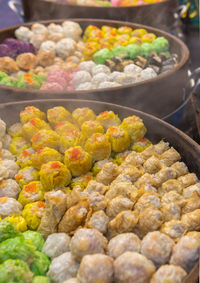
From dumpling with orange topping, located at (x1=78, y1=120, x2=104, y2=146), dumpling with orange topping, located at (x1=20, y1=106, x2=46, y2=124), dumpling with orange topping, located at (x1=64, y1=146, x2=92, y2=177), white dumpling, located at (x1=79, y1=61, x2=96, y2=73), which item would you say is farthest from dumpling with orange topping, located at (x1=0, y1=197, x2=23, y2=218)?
white dumpling, located at (x1=79, y1=61, x2=96, y2=73)

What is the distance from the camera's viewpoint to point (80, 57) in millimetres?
4324

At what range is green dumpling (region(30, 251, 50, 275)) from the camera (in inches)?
68.0

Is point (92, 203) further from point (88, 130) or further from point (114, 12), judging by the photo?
point (114, 12)

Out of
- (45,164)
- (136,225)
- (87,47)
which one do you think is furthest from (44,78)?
(136,225)

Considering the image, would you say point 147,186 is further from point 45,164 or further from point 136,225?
point 45,164

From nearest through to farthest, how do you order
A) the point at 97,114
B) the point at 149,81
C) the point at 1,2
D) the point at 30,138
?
the point at 30,138 < the point at 97,114 < the point at 149,81 < the point at 1,2

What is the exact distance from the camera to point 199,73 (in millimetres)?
4273

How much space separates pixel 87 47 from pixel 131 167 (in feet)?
7.97

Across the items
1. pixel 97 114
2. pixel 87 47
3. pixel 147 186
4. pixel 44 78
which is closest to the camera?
pixel 147 186

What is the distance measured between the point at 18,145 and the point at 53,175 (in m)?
0.58

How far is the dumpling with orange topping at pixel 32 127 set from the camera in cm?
258

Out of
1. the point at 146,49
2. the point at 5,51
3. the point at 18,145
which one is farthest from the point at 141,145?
the point at 5,51

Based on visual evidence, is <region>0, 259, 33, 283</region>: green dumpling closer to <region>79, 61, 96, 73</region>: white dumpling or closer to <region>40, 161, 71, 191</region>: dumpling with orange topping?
<region>40, 161, 71, 191</region>: dumpling with orange topping

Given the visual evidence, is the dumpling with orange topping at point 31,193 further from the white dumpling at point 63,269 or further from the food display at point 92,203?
the white dumpling at point 63,269
